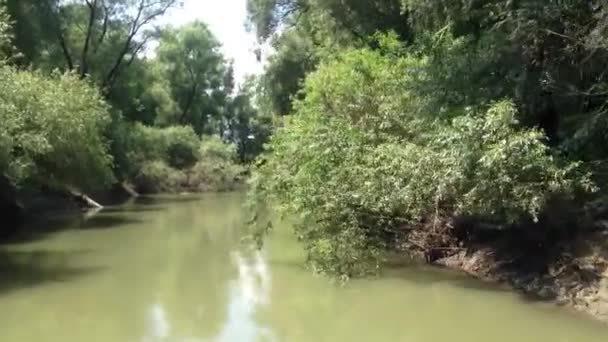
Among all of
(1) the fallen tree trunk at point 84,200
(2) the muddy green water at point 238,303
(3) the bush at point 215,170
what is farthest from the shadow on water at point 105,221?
(3) the bush at point 215,170

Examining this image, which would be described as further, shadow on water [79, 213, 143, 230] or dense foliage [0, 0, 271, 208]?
shadow on water [79, 213, 143, 230]

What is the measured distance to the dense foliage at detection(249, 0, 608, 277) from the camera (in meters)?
9.20

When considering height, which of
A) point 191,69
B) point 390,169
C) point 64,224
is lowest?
point 64,224

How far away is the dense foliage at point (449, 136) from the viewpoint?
30.2 ft

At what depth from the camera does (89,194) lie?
99.1 feet

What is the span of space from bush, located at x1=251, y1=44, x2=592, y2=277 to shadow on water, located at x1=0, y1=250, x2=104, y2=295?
3.87m

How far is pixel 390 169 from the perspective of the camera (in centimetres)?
1032

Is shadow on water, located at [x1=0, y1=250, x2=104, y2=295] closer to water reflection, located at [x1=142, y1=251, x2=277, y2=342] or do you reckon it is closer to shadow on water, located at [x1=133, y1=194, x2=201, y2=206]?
water reflection, located at [x1=142, y1=251, x2=277, y2=342]

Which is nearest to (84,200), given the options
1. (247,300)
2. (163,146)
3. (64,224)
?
(64,224)

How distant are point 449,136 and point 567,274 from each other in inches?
117

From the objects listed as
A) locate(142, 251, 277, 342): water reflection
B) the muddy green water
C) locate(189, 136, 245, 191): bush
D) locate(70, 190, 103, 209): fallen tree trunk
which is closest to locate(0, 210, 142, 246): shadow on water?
locate(70, 190, 103, 209): fallen tree trunk

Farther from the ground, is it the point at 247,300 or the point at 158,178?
the point at 158,178

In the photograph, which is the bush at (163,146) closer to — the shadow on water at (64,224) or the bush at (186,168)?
the bush at (186,168)

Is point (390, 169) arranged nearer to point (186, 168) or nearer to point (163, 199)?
point (163, 199)
